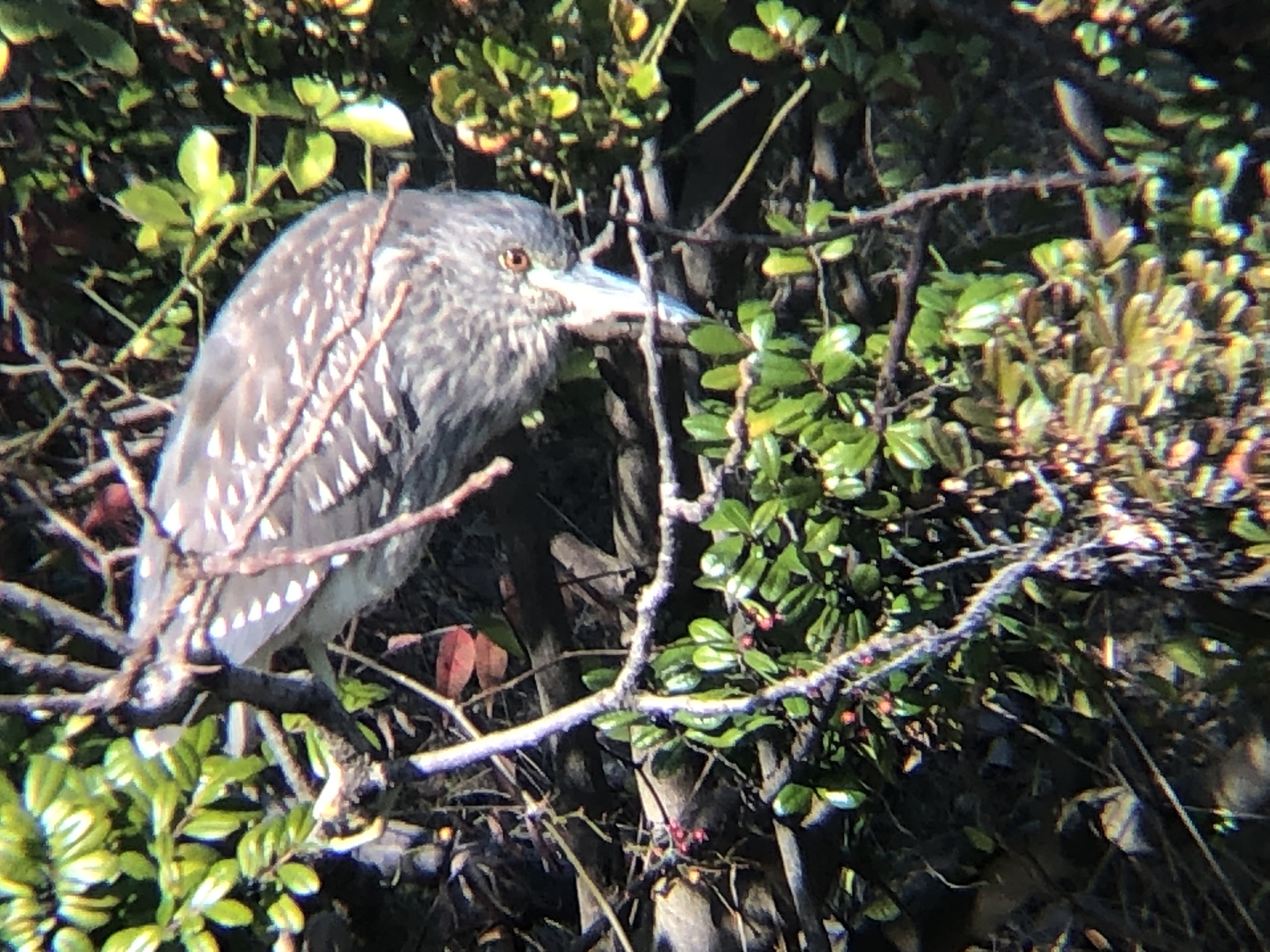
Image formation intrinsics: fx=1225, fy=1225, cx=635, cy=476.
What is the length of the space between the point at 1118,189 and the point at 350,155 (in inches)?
48.1

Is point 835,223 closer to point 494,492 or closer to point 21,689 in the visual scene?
point 494,492

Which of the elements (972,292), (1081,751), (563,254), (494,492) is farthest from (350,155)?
(1081,751)

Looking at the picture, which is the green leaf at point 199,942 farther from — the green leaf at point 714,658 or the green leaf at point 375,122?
the green leaf at point 375,122

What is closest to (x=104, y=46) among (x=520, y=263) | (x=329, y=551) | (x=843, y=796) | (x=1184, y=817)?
(x=520, y=263)

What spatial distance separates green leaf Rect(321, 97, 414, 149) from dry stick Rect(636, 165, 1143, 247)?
1.07 feet

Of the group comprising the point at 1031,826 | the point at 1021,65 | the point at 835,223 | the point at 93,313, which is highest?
the point at 1021,65

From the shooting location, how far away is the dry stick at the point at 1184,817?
1.85m

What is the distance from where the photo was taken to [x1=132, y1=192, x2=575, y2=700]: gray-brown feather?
72.5 inches

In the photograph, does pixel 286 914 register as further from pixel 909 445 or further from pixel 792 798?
pixel 909 445

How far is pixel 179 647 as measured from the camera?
866 mm

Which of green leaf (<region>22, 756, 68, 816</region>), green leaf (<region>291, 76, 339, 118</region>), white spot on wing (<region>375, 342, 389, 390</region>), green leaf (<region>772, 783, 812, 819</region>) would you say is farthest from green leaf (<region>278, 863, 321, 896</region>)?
green leaf (<region>291, 76, 339, 118</region>)

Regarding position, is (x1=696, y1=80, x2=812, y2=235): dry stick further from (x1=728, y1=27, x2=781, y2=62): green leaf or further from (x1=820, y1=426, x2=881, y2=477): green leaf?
(x1=820, y1=426, x2=881, y2=477): green leaf

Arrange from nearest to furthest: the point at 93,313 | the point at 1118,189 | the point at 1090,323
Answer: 1. the point at 1090,323
2. the point at 1118,189
3. the point at 93,313

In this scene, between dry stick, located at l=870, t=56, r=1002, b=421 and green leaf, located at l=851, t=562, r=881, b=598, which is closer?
dry stick, located at l=870, t=56, r=1002, b=421
